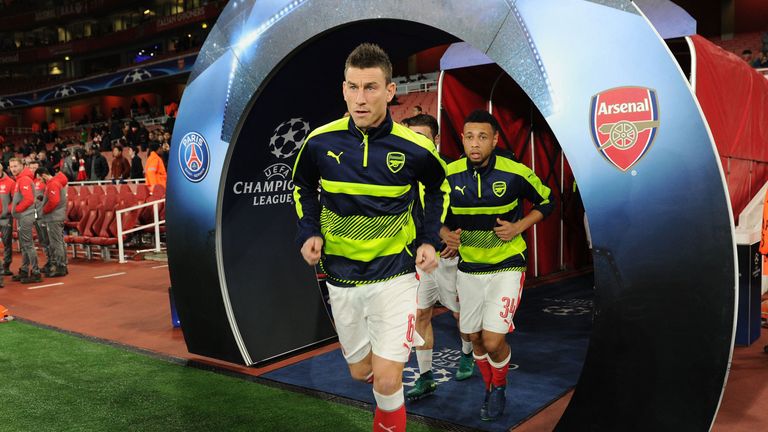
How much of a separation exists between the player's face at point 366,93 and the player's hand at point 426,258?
0.65 meters

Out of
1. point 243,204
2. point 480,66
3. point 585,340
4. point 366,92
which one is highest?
point 480,66

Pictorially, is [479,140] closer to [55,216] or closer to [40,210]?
[55,216]

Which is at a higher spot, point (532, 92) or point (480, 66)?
point (480, 66)

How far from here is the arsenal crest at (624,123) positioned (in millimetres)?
3182

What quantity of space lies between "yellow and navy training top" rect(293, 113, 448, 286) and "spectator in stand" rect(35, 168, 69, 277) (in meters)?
9.08

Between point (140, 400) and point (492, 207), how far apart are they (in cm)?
285

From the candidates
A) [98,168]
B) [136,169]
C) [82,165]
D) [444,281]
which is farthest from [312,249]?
[82,165]

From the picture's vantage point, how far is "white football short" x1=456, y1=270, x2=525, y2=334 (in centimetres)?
410

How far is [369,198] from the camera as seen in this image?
10.2 ft

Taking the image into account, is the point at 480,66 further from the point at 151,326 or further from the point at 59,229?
the point at 59,229

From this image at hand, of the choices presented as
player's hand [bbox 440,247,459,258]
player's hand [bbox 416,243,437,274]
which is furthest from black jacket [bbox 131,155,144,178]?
player's hand [bbox 416,243,437,274]

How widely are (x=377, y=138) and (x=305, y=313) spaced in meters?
3.18

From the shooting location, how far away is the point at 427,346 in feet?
15.8

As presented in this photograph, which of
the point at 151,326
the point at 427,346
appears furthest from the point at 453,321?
the point at 151,326
